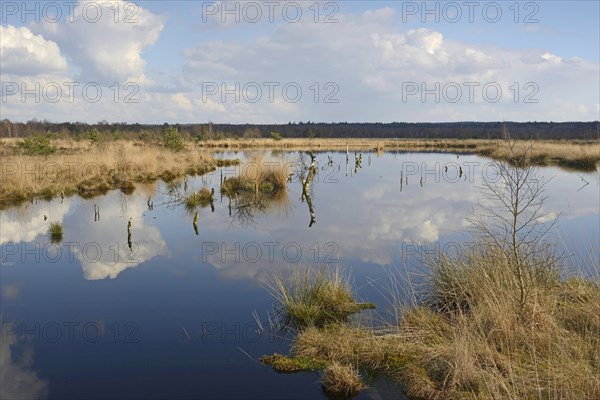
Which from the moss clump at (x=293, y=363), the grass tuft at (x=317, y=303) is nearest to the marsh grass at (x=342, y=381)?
the moss clump at (x=293, y=363)

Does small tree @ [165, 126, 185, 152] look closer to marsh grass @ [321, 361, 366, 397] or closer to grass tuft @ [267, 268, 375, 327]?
grass tuft @ [267, 268, 375, 327]

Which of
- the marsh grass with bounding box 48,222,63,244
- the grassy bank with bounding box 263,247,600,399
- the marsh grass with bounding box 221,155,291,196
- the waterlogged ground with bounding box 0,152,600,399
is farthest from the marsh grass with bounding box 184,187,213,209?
the grassy bank with bounding box 263,247,600,399

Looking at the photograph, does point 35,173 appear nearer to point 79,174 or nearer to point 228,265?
point 79,174

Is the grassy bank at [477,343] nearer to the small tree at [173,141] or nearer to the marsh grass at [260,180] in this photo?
the marsh grass at [260,180]

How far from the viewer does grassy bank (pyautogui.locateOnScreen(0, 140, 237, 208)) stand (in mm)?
19000

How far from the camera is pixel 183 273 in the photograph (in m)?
10.1

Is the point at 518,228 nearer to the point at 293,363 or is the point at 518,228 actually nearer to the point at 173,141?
the point at 293,363

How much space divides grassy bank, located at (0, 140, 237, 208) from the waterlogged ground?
1.48 metres

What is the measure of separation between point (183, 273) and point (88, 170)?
15919mm

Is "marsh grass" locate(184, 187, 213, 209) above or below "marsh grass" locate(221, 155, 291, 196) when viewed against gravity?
below

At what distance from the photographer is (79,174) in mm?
22750

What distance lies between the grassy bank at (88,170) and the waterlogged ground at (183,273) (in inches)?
58.4

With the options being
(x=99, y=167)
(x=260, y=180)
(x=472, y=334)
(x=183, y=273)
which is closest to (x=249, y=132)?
(x=99, y=167)

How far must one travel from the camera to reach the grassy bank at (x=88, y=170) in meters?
19.0
